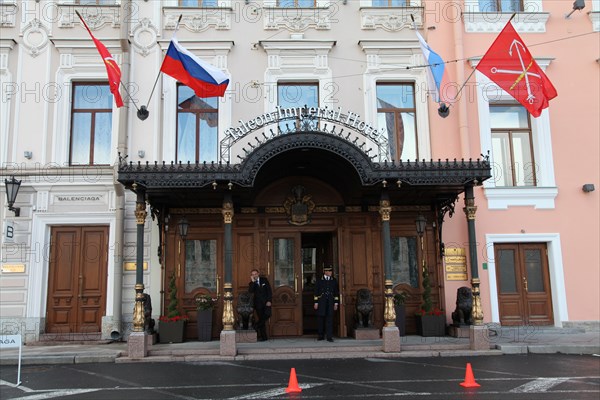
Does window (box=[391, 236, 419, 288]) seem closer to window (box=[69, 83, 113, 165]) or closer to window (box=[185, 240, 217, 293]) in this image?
window (box=[185, 240, 217, 293])

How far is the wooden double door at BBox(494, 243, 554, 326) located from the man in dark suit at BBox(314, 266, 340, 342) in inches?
186

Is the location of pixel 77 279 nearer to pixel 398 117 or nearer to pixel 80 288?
pixel 80 288

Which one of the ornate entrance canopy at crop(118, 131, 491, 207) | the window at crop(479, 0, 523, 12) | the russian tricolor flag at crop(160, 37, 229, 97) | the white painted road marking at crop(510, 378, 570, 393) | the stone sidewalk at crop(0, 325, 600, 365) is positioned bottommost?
the white painted road marking at crop(510, 378, 570, 393)

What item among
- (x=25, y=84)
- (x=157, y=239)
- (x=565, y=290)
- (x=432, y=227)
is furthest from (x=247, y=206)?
(x=565, y=290)

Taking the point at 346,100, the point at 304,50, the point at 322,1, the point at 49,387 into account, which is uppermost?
the point at 322,1

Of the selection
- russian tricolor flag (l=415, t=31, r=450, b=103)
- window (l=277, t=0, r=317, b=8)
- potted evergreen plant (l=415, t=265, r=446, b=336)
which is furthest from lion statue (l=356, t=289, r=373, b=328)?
window (l=277, t=0, r=317, b=8)

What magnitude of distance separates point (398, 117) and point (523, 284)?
5.71m

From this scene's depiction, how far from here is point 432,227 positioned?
1455cm

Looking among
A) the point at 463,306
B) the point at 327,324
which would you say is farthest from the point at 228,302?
the point at 463,306

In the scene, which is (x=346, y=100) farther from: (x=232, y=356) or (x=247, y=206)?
(x=232, y=356)

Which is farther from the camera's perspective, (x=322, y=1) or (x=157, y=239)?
(x=322, y=1)

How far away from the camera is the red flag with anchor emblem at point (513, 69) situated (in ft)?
42.1

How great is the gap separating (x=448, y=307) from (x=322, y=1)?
30.4ft

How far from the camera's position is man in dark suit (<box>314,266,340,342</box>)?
12.9 metres
